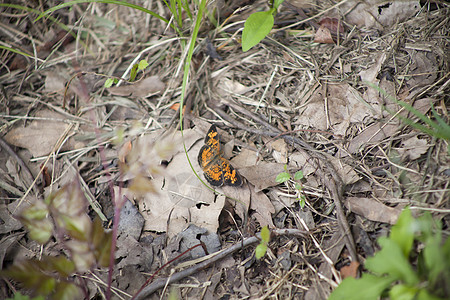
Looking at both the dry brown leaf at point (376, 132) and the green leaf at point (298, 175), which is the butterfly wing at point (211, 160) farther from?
the dry brown leaf at point (376, 132)

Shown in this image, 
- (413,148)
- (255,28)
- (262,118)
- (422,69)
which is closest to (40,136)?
(262,118)

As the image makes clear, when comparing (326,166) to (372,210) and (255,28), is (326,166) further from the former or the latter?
(255,28)

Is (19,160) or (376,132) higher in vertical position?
(376,132)

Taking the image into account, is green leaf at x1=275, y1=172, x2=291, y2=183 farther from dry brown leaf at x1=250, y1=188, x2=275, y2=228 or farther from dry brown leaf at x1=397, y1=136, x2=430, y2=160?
dry brown leaf at x1=397, y1=136, x2=430, y2=160

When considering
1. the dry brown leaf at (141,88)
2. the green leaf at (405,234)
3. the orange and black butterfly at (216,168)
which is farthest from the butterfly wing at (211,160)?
the green leaf at (405,234)

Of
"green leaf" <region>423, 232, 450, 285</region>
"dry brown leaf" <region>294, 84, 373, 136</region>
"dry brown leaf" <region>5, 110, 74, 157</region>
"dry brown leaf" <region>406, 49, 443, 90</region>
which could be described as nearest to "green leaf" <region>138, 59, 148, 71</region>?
"dry brown leaf" <region>5, 110, 74, 157</region>

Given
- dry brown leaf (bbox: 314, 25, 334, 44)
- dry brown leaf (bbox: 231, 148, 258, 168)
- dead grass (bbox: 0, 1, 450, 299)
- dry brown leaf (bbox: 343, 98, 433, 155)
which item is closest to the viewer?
dead grass (bbox: 0, 1, 450, 299)

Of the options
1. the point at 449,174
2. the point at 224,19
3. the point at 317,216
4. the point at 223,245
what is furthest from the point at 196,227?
the point at 224,19

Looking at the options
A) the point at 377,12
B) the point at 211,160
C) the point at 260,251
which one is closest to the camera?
the point at 260,251
